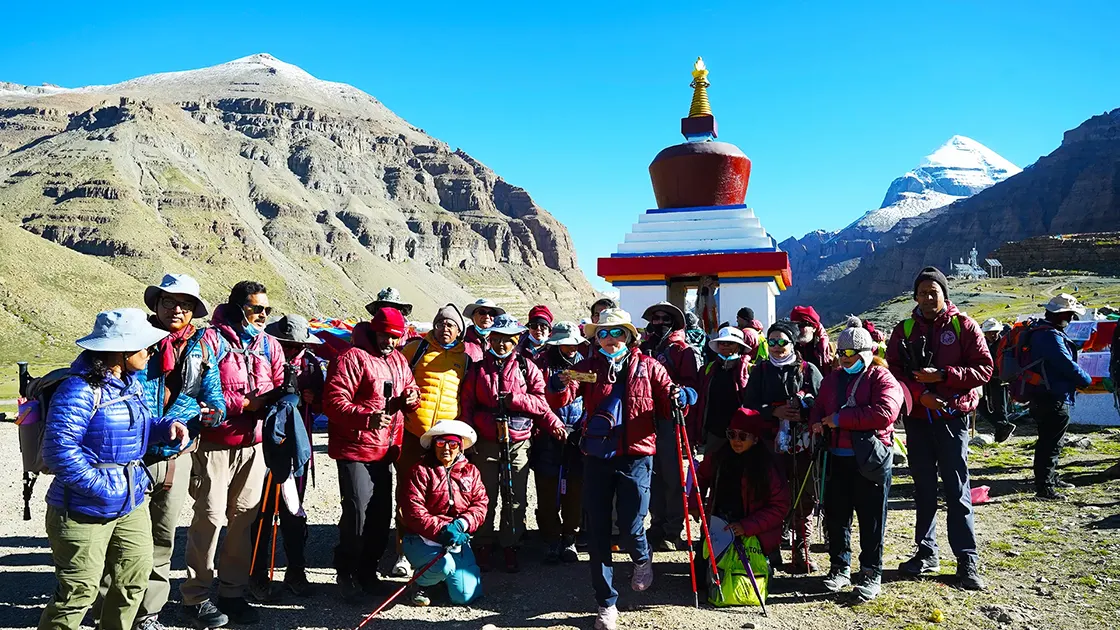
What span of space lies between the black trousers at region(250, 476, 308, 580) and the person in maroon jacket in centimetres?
465

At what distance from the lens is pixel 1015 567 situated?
600 cm

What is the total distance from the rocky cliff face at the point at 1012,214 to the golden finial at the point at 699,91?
3827 inches

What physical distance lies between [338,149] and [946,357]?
6778 inches

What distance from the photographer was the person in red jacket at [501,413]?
6.14 m

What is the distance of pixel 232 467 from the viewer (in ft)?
17.3

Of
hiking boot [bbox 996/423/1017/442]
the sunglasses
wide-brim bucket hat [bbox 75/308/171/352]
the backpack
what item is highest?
wide-brim bucket hat [bbox 75/308/171/352]

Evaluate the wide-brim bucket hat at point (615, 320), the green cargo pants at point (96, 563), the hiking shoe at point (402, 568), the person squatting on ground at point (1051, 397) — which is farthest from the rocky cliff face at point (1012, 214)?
the green cargo pants at point (96, 563)

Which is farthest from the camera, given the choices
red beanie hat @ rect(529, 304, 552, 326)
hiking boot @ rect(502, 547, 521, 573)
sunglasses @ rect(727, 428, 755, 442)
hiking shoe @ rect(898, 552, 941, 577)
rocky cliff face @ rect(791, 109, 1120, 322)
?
rocky cliff face @ rect(791, 109, 1120, 322)

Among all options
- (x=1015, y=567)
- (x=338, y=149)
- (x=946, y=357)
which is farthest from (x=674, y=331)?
(x=338, y=149)

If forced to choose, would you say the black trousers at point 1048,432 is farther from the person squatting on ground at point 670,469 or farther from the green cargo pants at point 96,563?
the green cargo pants at point 96,563

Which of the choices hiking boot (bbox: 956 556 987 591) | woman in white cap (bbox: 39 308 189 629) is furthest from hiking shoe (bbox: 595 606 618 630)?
woman in white cap (bbox: 39 308 189 629)

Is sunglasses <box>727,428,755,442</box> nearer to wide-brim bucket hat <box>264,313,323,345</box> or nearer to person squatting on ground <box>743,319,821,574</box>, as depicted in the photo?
person squatting on ground <box>743,319,821,574</box>

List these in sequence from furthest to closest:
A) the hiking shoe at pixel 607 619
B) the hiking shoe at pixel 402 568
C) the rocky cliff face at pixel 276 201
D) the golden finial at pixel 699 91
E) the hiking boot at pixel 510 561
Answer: the rocky cliff face at pixel 276 201 → the golden finial at pixel 699 91 → the hiking boot at pixel 510 561 → the hiking shoe at pixel 402 568 → the hiking shoe at pixel 607 619

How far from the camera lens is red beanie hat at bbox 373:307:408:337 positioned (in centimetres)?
555
